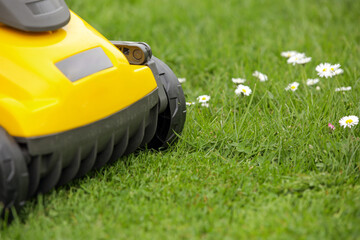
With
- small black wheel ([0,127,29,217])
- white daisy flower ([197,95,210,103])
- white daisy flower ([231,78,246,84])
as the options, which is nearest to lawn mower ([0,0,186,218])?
small black wheel ([0,127,29,217])

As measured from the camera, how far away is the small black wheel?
5.31ft

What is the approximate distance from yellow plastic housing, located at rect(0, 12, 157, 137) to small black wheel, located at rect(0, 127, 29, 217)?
54mm

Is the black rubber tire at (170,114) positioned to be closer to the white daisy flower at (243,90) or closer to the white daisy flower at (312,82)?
the white daisy flower at (243,90)

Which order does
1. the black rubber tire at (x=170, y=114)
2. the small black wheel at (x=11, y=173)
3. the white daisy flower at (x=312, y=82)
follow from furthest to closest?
the white daisy flower at (x=312, y=82), the black rubber tire at (x=170, y=114), the small black wheel at (x=11, y=173)

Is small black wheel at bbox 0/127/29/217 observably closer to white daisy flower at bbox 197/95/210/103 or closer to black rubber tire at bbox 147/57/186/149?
black rubber tire at bbox 147/57/186/149

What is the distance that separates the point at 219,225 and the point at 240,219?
84 mm

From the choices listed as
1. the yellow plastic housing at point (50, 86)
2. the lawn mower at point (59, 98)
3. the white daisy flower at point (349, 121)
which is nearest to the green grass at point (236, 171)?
the white daisy flower at point (349, 121)

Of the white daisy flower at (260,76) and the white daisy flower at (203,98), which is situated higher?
the white daisy flower at (260,76)

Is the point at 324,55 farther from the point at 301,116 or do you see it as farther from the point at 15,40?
the point at 15,40

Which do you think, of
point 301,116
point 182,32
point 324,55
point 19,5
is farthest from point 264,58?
point 19,5

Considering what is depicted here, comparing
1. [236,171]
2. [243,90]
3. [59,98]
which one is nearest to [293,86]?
[243,90]

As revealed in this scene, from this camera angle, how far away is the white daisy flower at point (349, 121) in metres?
Result: 2.23

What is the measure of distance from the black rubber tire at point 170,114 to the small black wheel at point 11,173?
714 millimetres

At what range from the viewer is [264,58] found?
3262 millimetres
